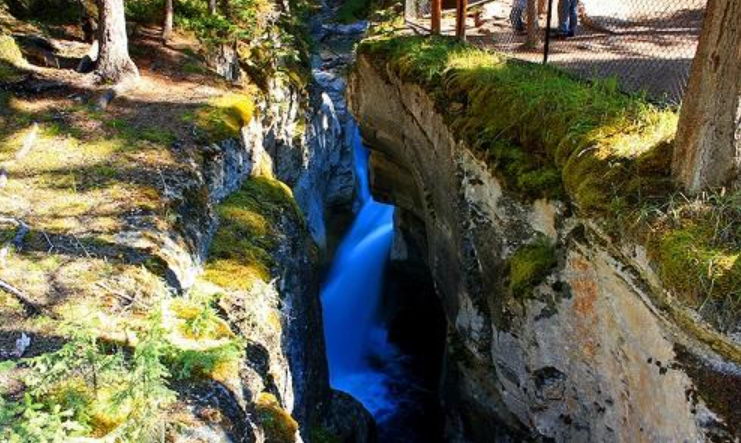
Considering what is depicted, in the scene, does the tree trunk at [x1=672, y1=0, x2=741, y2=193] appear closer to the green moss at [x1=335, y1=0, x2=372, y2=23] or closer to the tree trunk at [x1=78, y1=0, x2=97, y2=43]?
the tree trunk at [x1=78, y1=0, x2=97, y2=43]

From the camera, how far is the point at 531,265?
25.7ft

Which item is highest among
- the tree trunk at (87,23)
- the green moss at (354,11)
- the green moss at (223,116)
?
the green moss at (354,11)

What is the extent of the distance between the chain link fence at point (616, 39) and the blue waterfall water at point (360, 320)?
667 centimetres

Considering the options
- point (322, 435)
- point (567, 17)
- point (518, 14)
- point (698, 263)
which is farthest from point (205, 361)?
point (518, 14)

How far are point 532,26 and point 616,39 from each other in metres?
1.34

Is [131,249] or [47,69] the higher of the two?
[47,69]

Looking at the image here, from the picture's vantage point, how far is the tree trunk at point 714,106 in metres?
5.20

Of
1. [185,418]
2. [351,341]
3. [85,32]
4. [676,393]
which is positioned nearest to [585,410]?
[676,393]

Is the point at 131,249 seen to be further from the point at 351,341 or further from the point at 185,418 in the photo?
the point at 351,341

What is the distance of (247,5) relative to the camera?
14242 millimetres

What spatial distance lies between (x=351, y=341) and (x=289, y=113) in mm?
5653

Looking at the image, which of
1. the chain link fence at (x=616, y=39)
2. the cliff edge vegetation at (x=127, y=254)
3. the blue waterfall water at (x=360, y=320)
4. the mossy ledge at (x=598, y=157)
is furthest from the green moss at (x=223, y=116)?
the blue waterfall water at (x=360, y=320)

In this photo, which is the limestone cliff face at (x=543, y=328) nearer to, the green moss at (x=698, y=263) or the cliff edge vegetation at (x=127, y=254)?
the green moss at (x=698, y=263)

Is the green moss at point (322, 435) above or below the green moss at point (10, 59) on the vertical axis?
below
